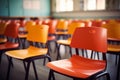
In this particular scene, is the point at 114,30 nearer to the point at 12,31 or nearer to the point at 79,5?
the point at 12,31

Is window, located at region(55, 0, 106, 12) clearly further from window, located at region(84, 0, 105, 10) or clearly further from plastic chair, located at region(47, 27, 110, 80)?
plastic chair, located at region(47, 27, 110, 80)

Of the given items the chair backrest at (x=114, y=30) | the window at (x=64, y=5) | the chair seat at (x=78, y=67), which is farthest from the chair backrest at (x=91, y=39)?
the window at (x=64, y=5)

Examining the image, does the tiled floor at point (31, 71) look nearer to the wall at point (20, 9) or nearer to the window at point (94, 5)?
the window at point (94, 5)

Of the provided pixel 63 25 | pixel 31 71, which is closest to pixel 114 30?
pixel 31 71

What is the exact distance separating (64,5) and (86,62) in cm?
1345

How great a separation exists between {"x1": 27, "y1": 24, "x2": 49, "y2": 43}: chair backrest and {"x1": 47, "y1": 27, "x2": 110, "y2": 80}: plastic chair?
64cm

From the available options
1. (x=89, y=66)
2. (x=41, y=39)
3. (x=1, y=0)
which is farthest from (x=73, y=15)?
(x=89, y=66)

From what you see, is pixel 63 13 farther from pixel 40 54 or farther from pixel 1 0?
pixel 40 54

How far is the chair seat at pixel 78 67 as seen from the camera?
5.04 ft

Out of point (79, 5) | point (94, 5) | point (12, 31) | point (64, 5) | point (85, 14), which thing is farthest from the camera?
point (64, 5)

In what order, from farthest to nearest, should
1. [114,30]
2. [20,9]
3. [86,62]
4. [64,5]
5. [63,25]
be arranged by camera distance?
[64,5] → [20,9] → [63,25] → [114,30] → [86,62]

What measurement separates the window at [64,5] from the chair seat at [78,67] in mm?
12537

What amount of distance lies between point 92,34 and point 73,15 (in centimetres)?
1199

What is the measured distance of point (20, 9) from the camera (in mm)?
14766
